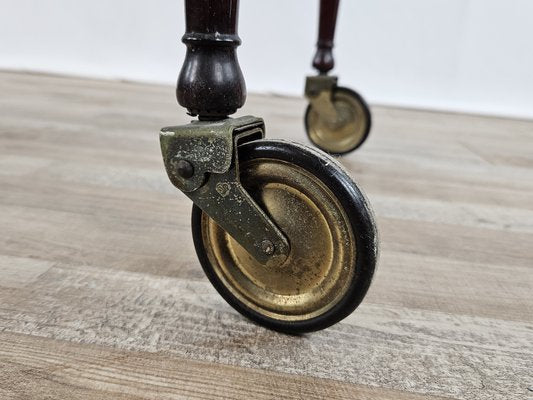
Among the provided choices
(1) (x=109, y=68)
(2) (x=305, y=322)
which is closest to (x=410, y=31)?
(1) (x=109, y=68)

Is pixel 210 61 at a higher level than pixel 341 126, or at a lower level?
higher

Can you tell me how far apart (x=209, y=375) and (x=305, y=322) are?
91 millimetres

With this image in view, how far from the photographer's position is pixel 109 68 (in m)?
2.29

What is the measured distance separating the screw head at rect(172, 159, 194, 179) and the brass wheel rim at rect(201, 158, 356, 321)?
0.14 ft

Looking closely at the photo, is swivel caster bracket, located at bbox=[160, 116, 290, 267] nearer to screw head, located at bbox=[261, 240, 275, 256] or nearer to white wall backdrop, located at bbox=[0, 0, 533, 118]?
screw head, located at bbox=[261, 240, 275, 256]

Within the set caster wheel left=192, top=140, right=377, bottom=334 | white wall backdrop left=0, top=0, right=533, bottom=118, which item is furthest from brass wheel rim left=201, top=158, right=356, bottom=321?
white wall backdrop left=0, top=0, right=533, bottom=118

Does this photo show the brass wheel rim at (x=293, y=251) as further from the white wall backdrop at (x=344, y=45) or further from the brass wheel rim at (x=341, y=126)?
the white wall backdrop at (x=344, y=45)

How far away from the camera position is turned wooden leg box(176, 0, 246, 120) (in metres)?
0.43

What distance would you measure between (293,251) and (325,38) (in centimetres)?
74

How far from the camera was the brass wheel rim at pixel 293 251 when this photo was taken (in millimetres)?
427

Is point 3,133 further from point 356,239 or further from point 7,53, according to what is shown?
point 7,53

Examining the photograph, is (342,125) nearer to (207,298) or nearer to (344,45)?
(207,298)

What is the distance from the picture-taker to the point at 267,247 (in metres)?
0.45

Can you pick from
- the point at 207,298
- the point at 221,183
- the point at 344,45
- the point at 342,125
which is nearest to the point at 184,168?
the point at 221,183
